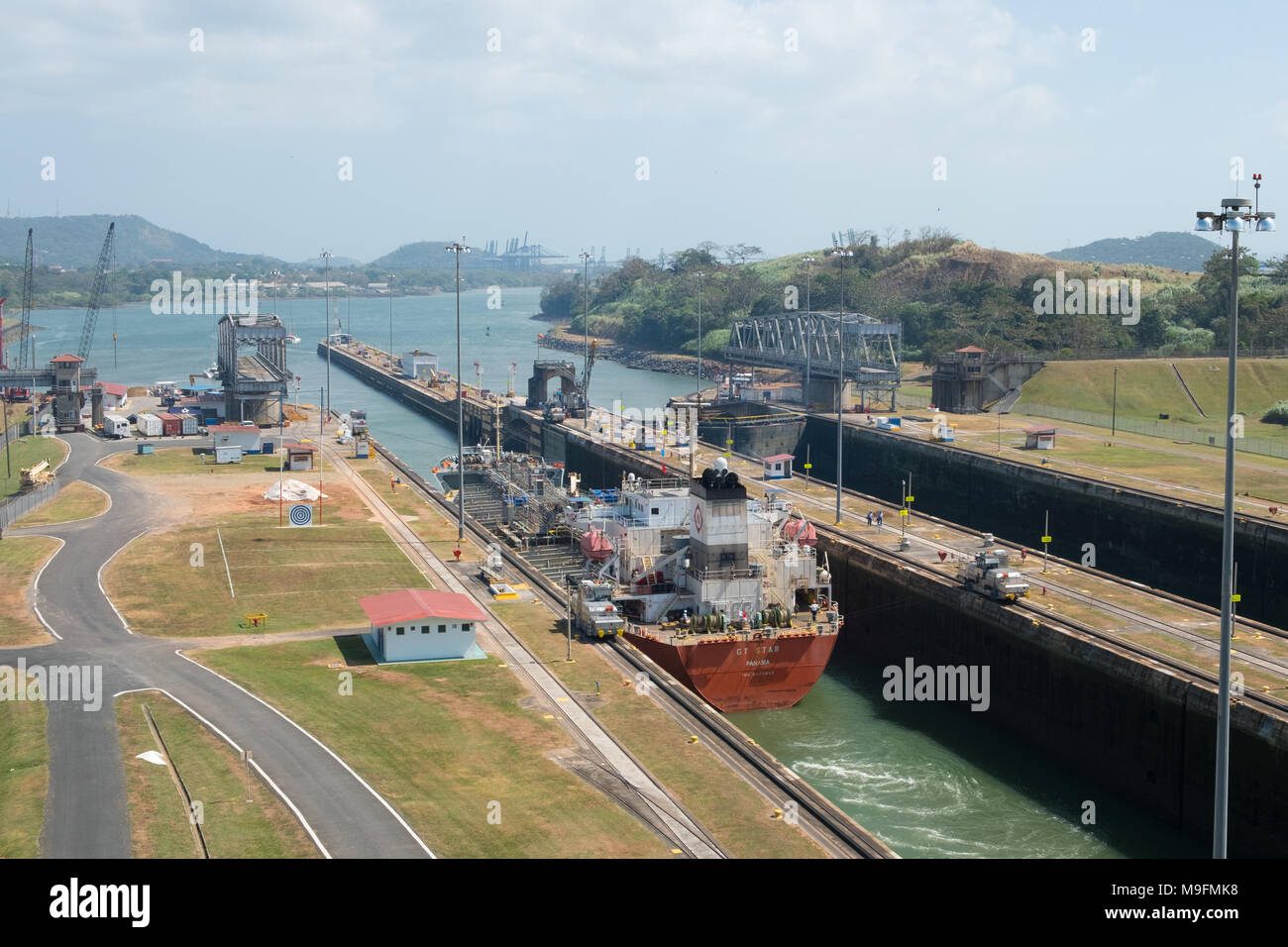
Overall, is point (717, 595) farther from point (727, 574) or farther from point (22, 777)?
point (22, 777)

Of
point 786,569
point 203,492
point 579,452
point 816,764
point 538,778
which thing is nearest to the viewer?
point 538,778

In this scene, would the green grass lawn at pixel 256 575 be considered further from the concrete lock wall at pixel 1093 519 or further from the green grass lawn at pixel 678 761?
the concrete lock wall at pixel 1093 519

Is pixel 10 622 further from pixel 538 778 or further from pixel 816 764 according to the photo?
pixel 816 764

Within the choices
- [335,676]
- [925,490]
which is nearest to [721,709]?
[335,676]

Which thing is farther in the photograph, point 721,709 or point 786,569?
point 786,569

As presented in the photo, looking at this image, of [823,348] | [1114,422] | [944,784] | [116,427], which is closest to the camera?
[944,784]

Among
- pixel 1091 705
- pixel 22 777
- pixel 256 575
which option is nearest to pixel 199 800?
pixel 22 777
